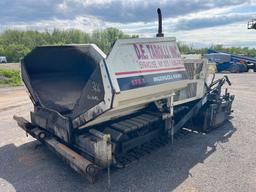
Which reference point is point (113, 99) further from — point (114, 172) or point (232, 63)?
point (232, 63)

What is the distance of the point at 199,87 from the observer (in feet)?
17.7

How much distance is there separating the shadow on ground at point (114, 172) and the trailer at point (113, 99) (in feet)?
0.89

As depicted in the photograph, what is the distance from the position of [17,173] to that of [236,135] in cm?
438

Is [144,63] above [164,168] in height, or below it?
above

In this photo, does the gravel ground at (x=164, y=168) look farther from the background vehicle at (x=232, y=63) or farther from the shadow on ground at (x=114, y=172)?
the background vehicle at (x=232, y=63)

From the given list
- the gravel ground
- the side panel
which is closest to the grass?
the gravel ground

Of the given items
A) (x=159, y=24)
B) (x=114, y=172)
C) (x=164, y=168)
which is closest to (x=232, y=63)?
(x=159, y=24)

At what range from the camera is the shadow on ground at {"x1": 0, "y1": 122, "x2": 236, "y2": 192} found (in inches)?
131

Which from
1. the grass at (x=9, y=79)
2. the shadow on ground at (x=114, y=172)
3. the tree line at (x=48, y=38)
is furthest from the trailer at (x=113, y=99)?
the tree line at (x=48, y=38)

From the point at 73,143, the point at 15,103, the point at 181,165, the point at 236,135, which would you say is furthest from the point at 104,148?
the point at 15,103

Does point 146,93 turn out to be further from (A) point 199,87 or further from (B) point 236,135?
(B) point 236,135

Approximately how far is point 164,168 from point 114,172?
0.79 m

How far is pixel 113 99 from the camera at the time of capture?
113 inches

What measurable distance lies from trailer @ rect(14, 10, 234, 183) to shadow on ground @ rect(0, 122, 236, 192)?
0.27m
